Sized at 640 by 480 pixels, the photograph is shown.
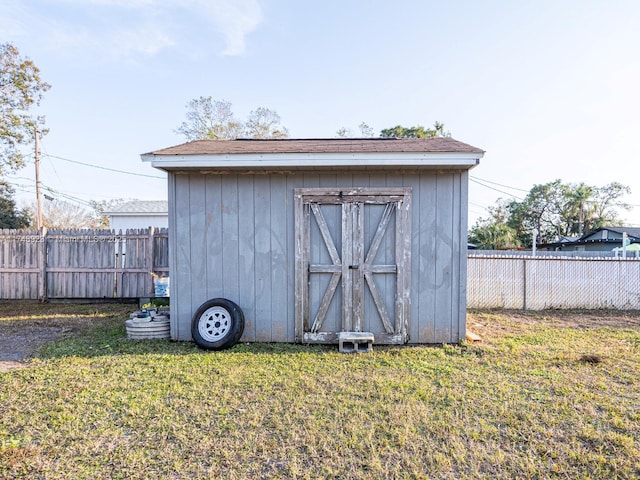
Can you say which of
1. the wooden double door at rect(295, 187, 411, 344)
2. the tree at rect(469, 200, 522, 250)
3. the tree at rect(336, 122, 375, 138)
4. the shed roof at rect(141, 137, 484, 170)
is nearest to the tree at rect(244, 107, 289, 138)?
the tree at rect(336, 122, 375, 138)

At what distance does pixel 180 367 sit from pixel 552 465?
3.34 meters

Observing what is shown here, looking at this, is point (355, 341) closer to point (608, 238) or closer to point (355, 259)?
point (355, 259)

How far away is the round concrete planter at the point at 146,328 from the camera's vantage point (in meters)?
4.72

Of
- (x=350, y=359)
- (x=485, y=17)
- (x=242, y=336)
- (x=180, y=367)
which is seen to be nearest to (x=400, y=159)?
(x=350, y=359)

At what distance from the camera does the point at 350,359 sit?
400cm

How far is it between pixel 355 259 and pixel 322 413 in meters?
2.21

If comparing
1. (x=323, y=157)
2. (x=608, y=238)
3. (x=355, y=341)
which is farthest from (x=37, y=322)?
(x=608, y=238)

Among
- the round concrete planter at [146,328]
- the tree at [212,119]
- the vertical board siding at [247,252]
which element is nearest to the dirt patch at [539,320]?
the vertical board siding at [247,252]

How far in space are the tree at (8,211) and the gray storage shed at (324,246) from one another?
16.0 m

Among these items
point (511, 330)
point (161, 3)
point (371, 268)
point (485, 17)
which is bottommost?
point (511, 330)

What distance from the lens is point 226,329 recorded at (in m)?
4.50

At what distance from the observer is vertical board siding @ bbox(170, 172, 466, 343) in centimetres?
454

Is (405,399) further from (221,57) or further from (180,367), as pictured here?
(221,57)

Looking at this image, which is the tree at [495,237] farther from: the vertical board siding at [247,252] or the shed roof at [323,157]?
the vertical board siding at [247,252]
